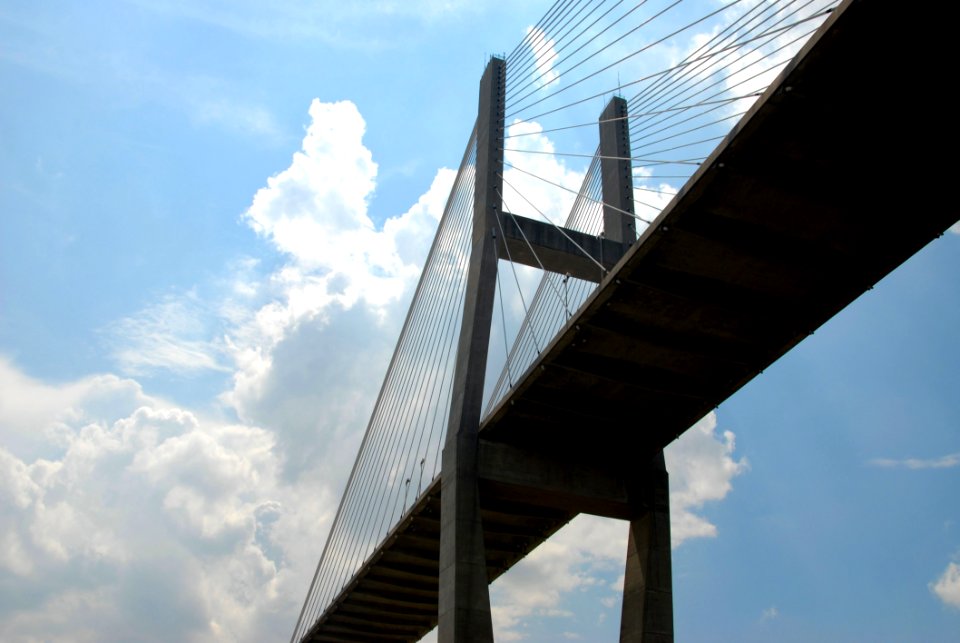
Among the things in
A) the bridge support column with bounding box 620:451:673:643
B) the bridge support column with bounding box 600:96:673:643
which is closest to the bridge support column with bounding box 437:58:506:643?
the bridge support column with bounding box 600:96:673:643

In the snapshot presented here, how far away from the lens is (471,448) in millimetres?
20359

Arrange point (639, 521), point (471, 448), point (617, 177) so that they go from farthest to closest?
1. point (617, 177)
2. point (639, 521)
3. point (471, 448)

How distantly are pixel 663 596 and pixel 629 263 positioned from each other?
9087mm

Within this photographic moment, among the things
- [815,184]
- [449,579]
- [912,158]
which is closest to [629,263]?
[815,184]

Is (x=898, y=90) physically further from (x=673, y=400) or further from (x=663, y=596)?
(x=663, y=596)

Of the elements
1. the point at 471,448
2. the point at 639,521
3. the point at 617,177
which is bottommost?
the point at 639,521

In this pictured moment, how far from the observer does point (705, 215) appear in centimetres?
1411

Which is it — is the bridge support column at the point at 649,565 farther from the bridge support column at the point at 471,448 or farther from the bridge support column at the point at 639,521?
the bridge support column at the point at 471,448

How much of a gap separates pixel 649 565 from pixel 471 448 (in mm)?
5168

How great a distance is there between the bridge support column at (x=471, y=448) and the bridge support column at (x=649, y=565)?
12.1 feet

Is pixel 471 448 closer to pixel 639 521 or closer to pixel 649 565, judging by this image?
pixel 639 521


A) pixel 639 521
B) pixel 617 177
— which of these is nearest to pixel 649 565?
pixel 639 521

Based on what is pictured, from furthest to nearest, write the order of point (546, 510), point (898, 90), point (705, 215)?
point (546, 510)
point (705, 215)
point (898, 90)

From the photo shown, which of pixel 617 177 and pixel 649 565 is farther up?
pixel 617 177
